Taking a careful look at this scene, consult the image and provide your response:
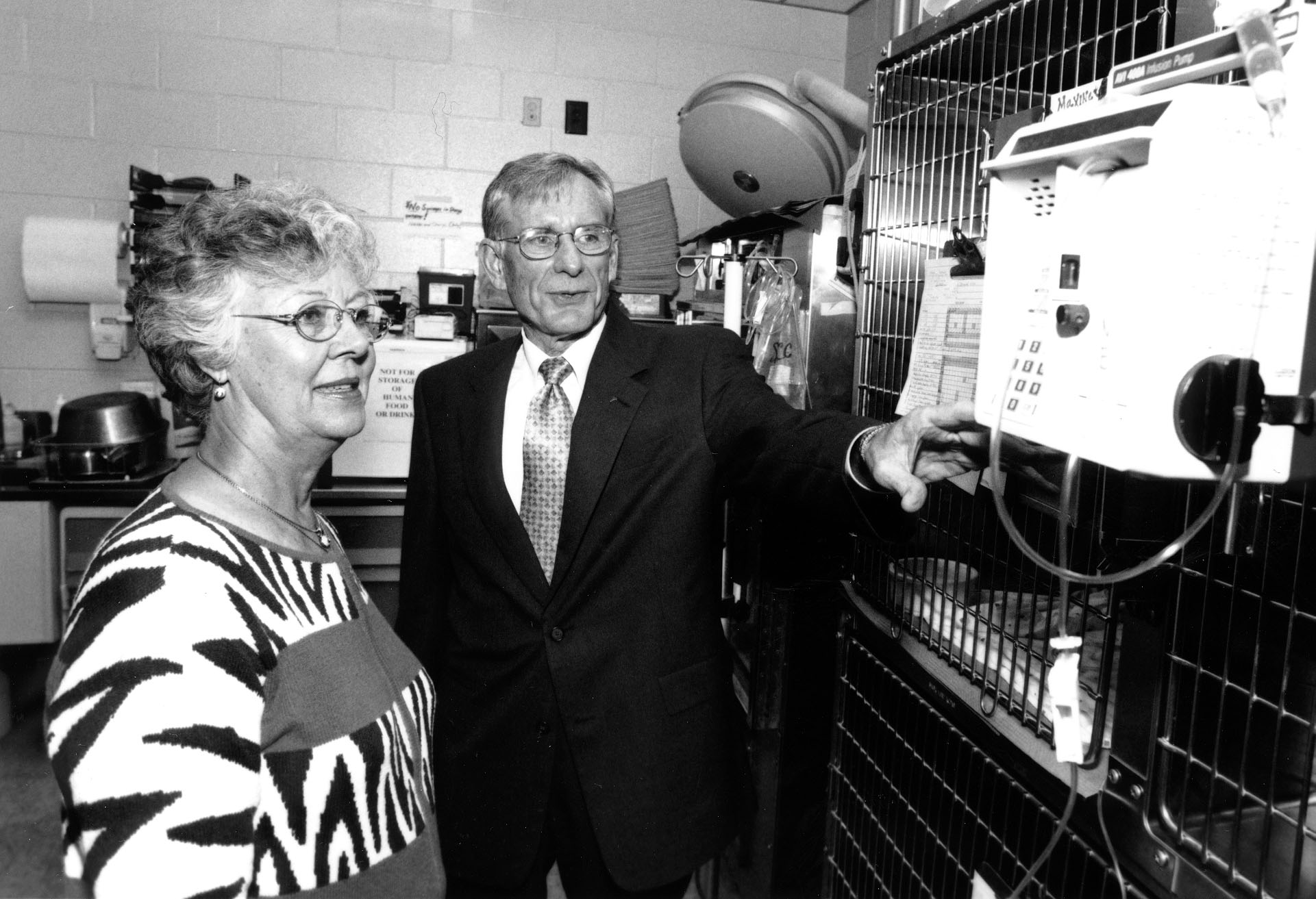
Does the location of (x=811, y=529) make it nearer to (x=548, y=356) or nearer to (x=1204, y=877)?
(x=548, y=356)

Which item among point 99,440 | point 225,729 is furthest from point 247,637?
point 99,440

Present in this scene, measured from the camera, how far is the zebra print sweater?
0.81 m

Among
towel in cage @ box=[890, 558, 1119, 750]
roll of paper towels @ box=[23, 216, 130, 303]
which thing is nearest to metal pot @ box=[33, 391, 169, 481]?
roll of paper towels @ box=[23, 216, 130, 303]

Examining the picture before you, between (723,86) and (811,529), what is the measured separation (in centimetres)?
157

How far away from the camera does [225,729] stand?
871 mm

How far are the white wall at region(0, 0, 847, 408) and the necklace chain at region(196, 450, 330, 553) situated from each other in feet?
8.83

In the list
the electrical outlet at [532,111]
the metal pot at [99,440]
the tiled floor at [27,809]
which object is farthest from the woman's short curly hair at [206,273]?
the electrical outlet at [532,111]

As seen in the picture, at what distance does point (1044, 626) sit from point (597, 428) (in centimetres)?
81

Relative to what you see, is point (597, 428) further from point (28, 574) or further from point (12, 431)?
point (12, 431)

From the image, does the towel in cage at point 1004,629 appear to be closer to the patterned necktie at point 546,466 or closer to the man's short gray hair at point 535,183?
the patterned necktie at point 546,466

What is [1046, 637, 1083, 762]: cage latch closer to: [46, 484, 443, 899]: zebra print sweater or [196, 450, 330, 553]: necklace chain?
[46, 484, 443, 899]: zebra print sweater

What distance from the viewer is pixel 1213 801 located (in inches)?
33.5

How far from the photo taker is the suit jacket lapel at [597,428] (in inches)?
62.7

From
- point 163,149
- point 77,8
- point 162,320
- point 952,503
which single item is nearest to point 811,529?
point 952,503
